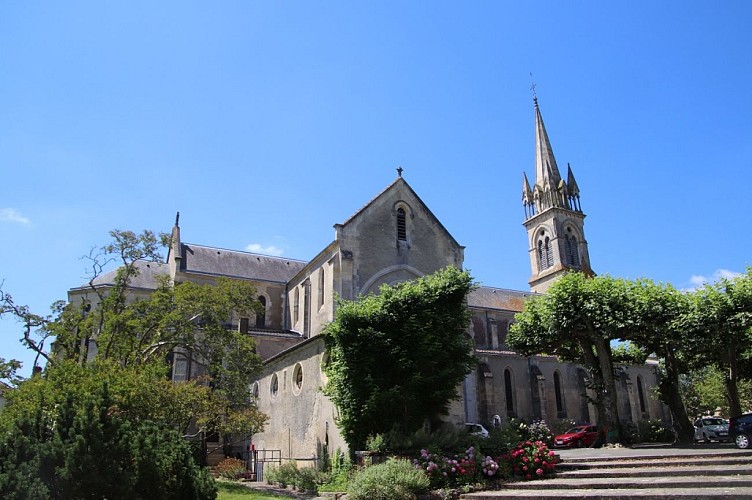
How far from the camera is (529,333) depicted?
23.9 m

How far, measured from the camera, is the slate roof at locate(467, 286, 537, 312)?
4322 cm

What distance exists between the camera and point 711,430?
26.5 metres

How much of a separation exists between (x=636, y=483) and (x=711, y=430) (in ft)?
64.3

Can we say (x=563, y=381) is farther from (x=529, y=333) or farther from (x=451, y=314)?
(x=451, y=314)

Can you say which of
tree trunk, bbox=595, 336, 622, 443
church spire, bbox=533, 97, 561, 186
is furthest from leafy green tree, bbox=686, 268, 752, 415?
church spire, bbox=533, 97, 561, 186

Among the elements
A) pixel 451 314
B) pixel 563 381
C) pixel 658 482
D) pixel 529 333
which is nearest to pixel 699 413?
pixel 563 381

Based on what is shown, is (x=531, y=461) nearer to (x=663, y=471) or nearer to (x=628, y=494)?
(x=663, y=471)

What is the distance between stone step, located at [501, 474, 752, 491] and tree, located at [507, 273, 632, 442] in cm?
977

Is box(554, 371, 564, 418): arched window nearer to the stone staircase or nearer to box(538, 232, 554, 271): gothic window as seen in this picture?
box(538, 232, 554, 271): gothic window

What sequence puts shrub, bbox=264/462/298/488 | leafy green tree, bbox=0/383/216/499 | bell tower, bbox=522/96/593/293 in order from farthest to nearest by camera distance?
bell tower, bbox=522/96/593/293 < shrub, bbox=264/462/298/488 < leafy green tree, bbox=0/383/216/499

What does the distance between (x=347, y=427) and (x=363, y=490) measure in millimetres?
5749

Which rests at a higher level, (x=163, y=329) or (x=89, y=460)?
(x=163, y=329)

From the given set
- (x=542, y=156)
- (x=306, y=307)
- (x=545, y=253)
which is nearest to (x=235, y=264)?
(x=306, y=307)

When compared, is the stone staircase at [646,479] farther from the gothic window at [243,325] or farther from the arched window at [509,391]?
the arched window at [509,391]
